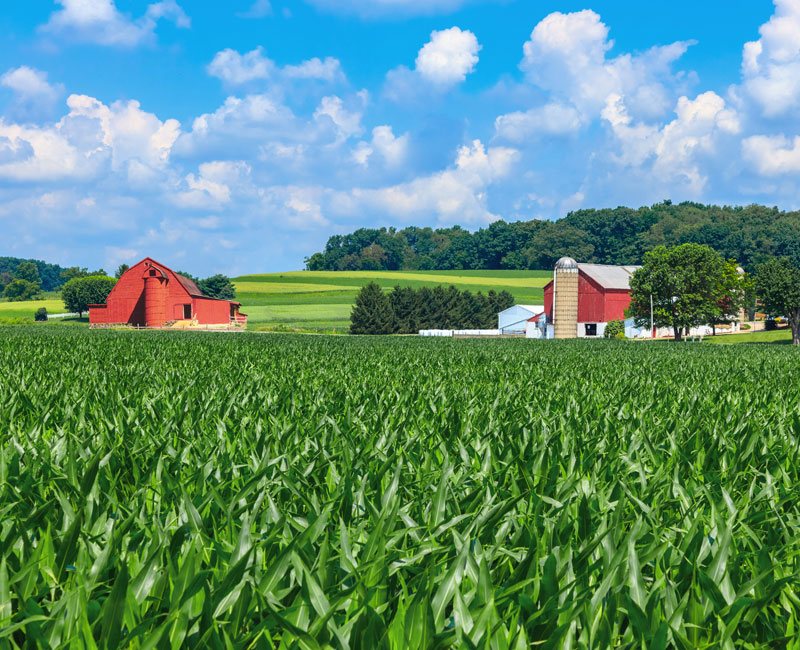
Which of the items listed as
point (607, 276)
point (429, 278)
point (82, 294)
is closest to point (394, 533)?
point (607, 276)

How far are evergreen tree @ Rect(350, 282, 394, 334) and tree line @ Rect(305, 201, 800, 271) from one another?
3806 inches

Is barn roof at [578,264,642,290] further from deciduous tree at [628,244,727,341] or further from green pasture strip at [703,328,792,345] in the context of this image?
deciduous tree at [628,244,727,341]

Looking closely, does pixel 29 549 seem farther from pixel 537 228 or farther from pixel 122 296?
pixel 537 228

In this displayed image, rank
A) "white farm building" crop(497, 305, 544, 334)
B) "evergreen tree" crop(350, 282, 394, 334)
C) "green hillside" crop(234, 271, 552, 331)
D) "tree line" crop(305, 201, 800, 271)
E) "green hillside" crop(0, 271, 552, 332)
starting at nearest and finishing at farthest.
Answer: "evergreen tree" crop(350, 282, 394, 334)
"white farm building" crop(497, 305, 544, 334)
"green hillside" crop(234, 271, 552, 331)
"green hillside" crop(0, 271, 552, 332)
"tree line" crop(305, 201, 800, 271)

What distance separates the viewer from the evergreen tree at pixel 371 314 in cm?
8788

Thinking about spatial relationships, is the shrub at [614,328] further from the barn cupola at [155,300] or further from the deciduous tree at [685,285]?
the barn cupola at [155,300]

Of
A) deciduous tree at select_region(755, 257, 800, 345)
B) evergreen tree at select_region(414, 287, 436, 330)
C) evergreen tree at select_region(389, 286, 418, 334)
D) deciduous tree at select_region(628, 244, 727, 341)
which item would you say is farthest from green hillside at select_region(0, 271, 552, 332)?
deciduous tree at select_region(755, 257, 800, 345)

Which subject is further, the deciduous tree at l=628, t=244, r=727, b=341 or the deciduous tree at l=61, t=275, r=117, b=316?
the deciduous tree at l=61, t=275, r=117, b=316

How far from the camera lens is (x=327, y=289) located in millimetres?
143250

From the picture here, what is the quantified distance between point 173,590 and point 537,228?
194 m

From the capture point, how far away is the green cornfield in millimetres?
1879

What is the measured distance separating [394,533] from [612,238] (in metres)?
191

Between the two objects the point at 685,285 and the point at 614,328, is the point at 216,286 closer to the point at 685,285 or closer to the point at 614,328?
the point at 614,328

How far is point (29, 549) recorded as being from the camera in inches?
94.7
